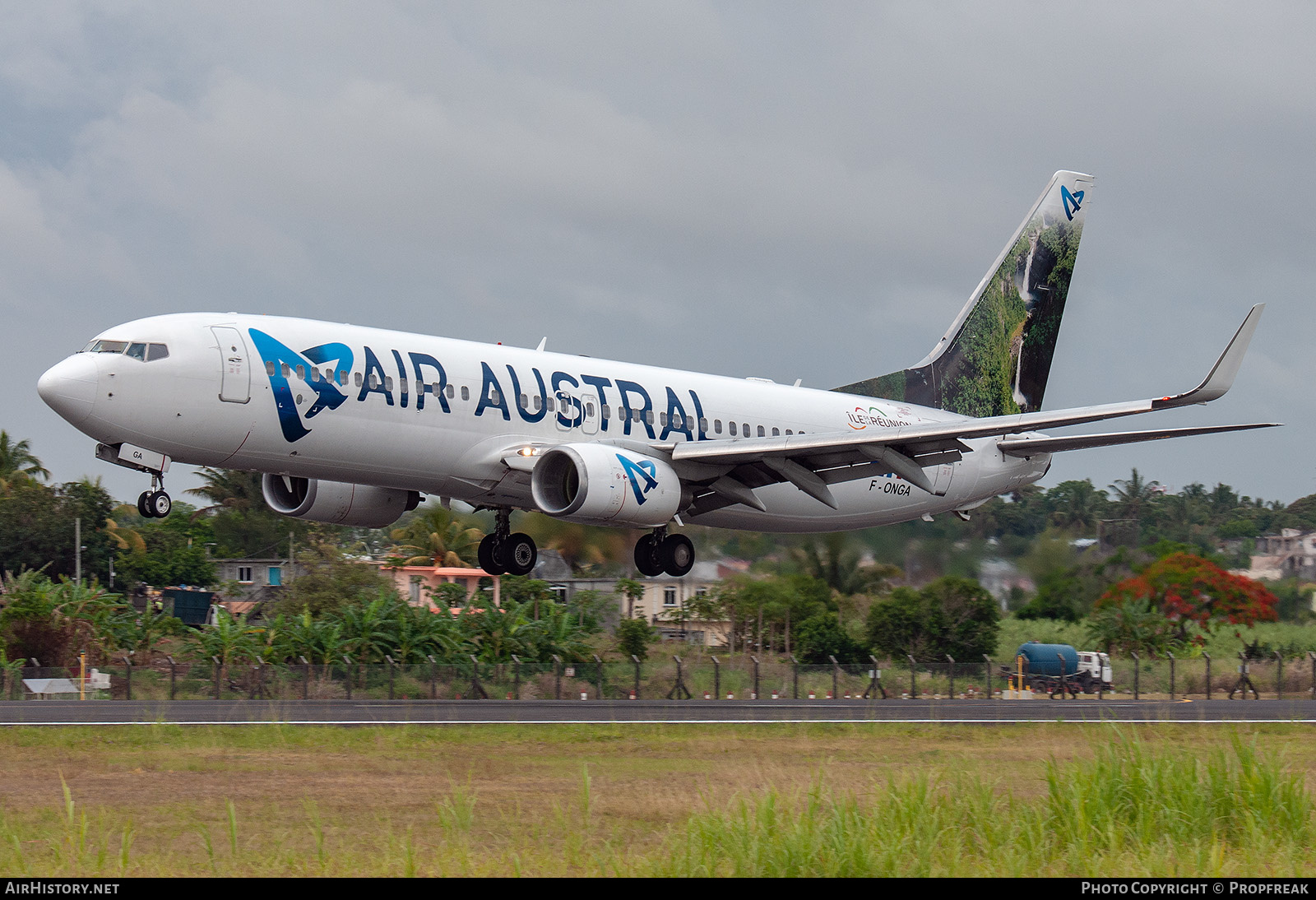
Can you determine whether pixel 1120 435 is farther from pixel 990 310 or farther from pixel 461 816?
pixel 461 816

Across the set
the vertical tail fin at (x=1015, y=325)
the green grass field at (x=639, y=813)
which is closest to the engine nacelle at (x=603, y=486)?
the green grass field at (x=639, y=813)

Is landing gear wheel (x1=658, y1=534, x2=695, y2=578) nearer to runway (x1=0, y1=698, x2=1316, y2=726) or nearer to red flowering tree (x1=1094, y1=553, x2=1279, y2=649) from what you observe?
runway (x1=0, y1=698, x2=1316, y2=726)

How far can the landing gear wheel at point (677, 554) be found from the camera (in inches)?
1292

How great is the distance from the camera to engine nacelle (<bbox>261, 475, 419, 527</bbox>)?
30969mm

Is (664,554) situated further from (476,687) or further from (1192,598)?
(1192,598)

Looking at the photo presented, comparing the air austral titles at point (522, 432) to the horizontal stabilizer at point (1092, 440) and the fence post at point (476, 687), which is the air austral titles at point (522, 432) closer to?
the horizontal stabilizer at point (1092, 440)

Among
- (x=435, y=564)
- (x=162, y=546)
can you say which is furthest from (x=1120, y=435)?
(x=162, y=546)

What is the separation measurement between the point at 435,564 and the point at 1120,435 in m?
53.8

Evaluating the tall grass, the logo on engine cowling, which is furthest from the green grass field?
the logo on engine cowling

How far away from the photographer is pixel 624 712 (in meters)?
30.9

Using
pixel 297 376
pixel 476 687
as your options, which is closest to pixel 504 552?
pixel 476 687

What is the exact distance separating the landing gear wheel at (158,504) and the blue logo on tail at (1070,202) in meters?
26.8
